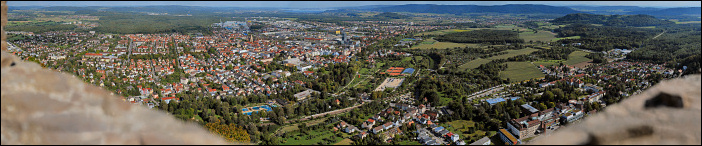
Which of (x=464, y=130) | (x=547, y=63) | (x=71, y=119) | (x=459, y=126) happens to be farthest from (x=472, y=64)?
(x=71, y=119)

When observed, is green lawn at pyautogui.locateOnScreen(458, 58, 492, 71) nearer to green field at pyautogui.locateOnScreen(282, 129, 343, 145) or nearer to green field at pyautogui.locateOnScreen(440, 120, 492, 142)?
green field at pyautogui.locateOnScreen(440, 120, 492, 142)

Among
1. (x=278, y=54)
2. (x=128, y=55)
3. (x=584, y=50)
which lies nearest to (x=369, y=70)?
(x=278, y=54)

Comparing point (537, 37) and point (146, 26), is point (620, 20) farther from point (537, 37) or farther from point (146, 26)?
point (146, 26)

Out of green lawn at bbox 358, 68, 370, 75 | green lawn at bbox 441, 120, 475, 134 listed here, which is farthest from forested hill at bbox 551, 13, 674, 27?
green lawn at bbox 441, 120, 475, 134

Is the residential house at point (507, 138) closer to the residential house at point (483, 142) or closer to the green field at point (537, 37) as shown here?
the residential house at point (483, 142)

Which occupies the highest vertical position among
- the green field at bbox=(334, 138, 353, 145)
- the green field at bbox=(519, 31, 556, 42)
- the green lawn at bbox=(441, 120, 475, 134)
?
the green field at bbox=(519, 31, 556, 42)

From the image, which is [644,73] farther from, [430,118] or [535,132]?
[430,118]

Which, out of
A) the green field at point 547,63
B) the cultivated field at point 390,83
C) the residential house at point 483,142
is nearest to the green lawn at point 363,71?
the cultivated field at point 390,83
